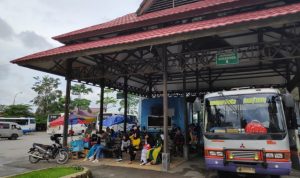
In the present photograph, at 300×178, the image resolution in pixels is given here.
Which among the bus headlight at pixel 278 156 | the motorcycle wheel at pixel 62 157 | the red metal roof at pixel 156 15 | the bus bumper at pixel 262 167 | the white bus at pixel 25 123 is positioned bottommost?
the motorcycle wheel at pixel 62 157

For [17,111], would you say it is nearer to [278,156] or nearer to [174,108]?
[174,108]

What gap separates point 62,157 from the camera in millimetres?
11773

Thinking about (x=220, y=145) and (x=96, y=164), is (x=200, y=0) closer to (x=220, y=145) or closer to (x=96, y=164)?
(x=220, y=145)

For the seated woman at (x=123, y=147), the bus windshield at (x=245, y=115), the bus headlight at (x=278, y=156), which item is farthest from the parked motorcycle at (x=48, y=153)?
the bus headlight at (x=278, y=156)

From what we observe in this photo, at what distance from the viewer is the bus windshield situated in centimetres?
710

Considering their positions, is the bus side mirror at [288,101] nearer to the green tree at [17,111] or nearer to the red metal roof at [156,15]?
the red metal roof at [156,15]

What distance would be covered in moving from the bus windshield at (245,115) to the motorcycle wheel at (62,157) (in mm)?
7151

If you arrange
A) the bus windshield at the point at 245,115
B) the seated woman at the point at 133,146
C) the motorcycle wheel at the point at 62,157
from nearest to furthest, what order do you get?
the bus windshield at the point at 245,115, the motorcycle wheel at the point at 62,157, the seated woman at the point at 133,146

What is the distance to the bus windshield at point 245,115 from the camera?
23.3 feet

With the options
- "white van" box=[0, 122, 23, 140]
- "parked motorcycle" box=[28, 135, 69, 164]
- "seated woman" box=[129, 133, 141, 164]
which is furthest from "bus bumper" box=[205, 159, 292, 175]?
"white van" box=[0, 122, 23, 140]

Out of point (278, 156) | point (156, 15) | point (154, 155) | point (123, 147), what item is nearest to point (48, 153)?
point (123, 147)

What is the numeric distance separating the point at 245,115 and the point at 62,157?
8531 millimetres

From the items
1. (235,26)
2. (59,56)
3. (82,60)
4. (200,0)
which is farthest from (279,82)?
(59,56)

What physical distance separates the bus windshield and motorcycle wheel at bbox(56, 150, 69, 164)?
7.15 m
